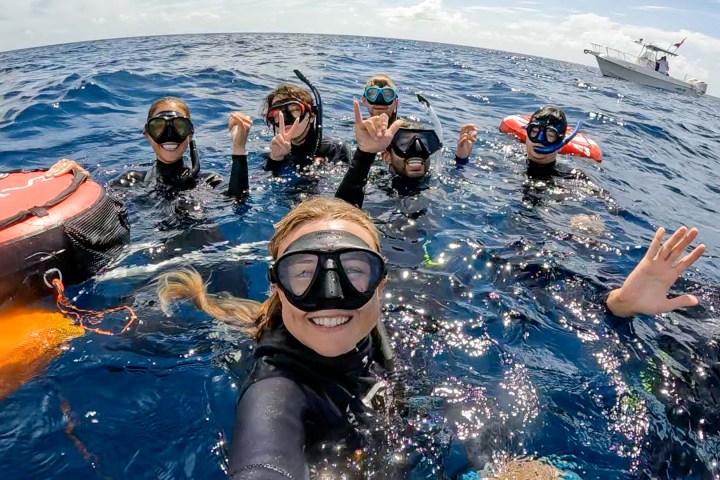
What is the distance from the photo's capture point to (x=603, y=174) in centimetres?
717

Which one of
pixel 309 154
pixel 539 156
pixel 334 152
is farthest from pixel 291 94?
pixel 539 156

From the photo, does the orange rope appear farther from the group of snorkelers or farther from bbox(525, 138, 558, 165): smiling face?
bbox(525, 138, 558, 165): smiling face

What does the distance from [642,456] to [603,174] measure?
5812 mm

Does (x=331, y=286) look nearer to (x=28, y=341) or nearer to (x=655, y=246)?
(x=28, y=341)

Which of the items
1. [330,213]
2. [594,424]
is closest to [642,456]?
[594,424]

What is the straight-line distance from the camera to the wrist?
2.96 meters

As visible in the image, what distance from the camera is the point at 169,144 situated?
14.6 feet

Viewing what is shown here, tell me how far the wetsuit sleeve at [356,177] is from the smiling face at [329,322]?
5.25 ft

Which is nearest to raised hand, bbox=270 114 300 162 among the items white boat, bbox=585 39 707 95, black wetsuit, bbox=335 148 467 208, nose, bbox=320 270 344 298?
black wetsuit, bbox=335 148 467 208

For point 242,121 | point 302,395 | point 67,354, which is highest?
point 242,121

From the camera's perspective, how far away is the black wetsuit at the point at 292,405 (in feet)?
5.26

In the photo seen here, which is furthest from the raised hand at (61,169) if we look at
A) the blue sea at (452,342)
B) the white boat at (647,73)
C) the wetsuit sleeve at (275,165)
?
the white boat at (647,73)

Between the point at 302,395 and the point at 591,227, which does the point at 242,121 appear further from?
the point at 591,227

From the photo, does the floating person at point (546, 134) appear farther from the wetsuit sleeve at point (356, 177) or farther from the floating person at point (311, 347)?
the floating person at point (311, 347)
